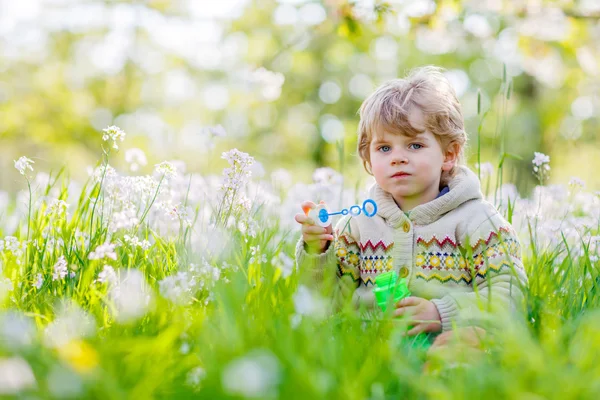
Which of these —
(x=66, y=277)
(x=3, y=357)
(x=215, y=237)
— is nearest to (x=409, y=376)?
(x=3, y=357)

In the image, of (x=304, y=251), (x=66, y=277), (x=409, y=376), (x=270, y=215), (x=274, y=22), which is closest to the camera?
(x=409, y=376)

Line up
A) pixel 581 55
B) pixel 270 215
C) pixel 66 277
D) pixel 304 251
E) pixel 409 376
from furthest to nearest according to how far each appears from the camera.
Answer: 1. pixel 581 55
2. pixel 270 215
3. pixel 304 251
4. pixel 66 277
5. pixel 409 376

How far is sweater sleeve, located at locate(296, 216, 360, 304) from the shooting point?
3.17 m

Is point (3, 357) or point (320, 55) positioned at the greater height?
point (320, 55)

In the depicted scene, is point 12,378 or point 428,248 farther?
point 428,248

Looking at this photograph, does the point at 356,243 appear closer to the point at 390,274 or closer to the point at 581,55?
the point at 390,274

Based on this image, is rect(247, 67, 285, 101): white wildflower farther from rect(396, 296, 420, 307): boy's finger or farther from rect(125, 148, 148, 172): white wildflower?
rect(396, 296, 420, 307): boy's finger

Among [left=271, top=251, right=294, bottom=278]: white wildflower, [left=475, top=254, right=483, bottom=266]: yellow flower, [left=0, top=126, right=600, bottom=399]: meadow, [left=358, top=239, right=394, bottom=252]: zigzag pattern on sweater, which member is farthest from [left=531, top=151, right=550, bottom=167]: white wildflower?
[left=271, top=251, right=294, bottom=278]: white wildflower

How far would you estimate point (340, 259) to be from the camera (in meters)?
3.33

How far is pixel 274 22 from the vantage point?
2395 centimetres

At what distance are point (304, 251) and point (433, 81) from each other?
1172 millimetres

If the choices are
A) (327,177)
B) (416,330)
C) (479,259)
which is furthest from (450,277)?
(327,177)

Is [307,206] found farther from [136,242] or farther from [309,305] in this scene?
[309,305]

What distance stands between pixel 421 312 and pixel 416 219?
1.90 ft
